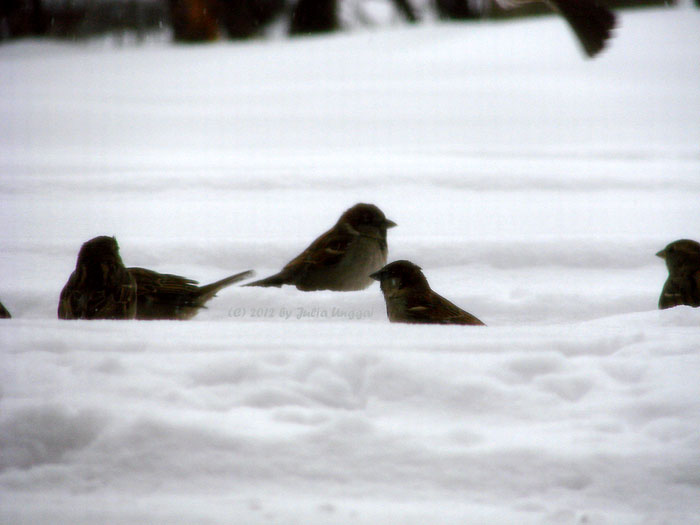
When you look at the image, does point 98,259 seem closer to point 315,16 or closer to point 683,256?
point 683,256

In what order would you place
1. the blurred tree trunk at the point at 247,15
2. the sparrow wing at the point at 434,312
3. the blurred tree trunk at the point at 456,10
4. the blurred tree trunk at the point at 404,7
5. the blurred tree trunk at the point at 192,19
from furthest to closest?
the blurred tree trunk at the point at 247,15 < the blurred tree trunk at the point at 456,10 < the blurred tree trunk at the point at 192,19 < the blurred tree trunk at the point at 404,7 < the sparrow wing at the point at 434,312

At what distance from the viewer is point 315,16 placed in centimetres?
1356

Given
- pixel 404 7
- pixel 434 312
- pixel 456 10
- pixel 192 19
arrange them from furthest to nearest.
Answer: pixel 456 10, pixel 192 19, pixel 404 7, pixel 434 312

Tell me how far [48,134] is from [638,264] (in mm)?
6016

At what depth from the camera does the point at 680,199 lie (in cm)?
573

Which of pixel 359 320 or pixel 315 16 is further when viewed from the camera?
pixel 315 16

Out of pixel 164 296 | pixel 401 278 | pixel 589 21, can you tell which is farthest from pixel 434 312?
pixel 589 21

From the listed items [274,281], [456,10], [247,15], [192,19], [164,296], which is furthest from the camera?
[247,15]

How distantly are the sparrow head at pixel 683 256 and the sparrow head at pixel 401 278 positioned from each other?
1.02 m

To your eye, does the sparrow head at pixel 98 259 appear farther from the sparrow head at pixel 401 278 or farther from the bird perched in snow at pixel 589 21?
the bird perched in snow at pixel 589 21

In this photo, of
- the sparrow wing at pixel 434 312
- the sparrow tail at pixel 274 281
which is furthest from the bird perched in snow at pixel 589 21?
the sparrow tail at pixel 274 281

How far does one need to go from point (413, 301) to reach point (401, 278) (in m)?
0.15

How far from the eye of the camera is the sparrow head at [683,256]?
3.41m

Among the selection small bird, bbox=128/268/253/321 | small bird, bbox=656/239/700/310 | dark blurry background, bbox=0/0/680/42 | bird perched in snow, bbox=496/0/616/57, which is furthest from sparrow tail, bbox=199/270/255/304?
dark blurry background, bbox=0/0/680/42
